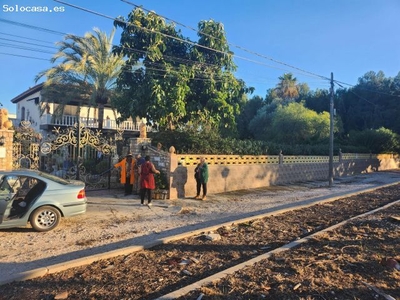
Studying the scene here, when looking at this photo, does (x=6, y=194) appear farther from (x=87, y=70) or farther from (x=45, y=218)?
(x=87, y=70)

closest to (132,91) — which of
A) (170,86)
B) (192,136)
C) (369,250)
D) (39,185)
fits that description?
(170,86)

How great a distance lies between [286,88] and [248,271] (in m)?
50.0

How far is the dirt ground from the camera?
4.10m

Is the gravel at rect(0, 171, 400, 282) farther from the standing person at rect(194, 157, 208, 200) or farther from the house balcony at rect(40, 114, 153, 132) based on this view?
the house balcony at rect(40, 114, 153, 132)

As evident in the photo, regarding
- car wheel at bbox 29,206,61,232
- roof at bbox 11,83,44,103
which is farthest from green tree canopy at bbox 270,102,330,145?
car wheel at bbox 29,206,61,232

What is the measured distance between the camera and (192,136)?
1352 centimetres

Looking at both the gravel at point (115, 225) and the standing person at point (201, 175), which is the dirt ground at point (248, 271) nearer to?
the gravel at point (115, 225)

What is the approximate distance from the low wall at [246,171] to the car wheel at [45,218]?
4.87 m

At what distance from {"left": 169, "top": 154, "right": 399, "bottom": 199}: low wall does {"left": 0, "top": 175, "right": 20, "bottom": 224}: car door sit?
18.4 feet

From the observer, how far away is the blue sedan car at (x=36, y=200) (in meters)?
6.86

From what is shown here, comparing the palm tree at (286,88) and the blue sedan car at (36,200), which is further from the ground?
the palm tree at (286,88)

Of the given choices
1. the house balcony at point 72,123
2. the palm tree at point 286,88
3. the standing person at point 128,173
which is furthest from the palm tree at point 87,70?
the palm tree at point 286,88

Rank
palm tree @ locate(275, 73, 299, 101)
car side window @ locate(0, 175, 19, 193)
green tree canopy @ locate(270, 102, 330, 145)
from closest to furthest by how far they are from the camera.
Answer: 1. car side window @ locate(0, 175, 19, 193)
2. green tree canopy @ locate(270, 102, 330, 145)
3. palm tree @ locate(275, 73, 299, 101)

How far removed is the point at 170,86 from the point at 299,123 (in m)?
18.0
